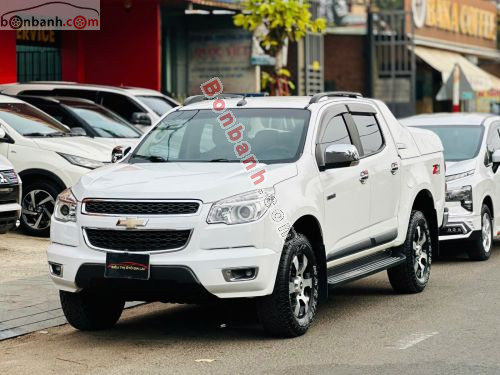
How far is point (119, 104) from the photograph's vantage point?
64.1ft

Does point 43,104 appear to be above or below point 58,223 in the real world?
above

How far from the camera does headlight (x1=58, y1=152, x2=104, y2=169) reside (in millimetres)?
14961

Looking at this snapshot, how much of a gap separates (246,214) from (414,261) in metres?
3.14

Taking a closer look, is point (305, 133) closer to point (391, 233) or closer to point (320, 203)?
point (320, 203)

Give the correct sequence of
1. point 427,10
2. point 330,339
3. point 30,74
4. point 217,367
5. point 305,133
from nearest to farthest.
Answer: point 217,367 < point 330,339 < point 305,133 < point 30,74 < point 427,10

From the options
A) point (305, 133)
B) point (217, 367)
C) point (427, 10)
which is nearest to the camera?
point (217, 367)

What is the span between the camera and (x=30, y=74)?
24.9m

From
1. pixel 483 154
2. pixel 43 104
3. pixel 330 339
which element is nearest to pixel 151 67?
pixel 43 104

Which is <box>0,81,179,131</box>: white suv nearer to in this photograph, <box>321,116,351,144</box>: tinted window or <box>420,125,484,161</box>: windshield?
<box>420,125,484,161</box>: windshield

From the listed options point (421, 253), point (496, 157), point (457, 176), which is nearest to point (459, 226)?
point (457, 176)

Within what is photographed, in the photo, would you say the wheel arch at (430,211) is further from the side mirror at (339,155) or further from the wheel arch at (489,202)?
the wheel arch at (489,202)

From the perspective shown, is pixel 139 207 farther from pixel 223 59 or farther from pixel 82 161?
pixel 223 59

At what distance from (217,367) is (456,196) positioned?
A: 659 centimetres

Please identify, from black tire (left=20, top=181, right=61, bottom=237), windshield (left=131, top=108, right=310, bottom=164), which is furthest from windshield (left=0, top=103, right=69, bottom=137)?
windshield (left=131, top=108, right=310, bottom=164)
